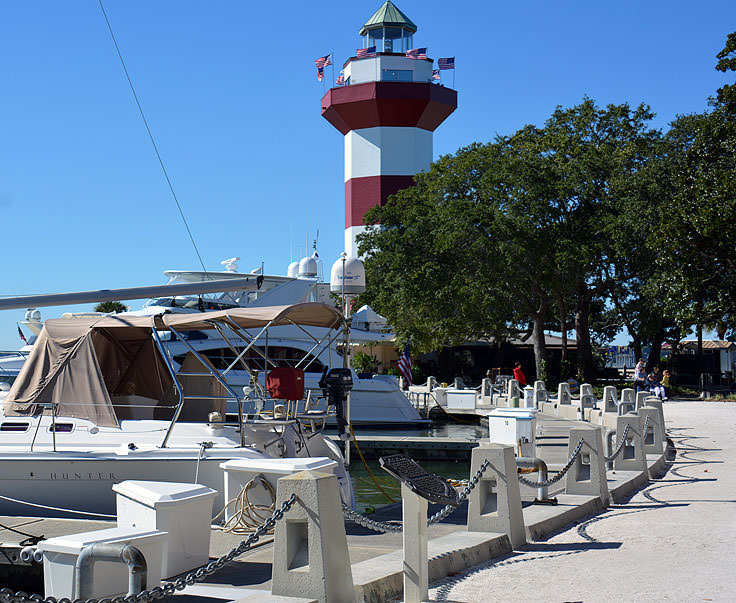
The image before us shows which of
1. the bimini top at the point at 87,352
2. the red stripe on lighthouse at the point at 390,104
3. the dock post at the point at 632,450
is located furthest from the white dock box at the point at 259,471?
the red stripe on lighthouse at the point at 390,104

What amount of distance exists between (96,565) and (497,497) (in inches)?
183

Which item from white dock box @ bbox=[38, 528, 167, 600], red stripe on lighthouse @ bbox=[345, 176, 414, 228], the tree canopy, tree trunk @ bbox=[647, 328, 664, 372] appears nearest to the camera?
white dock box @ bbox=[38, 528, 167, 600]

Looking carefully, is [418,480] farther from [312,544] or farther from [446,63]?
[446,63]

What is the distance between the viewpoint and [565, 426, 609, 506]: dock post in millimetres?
11945

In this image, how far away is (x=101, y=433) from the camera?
13.0m

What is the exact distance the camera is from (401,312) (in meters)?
43.6

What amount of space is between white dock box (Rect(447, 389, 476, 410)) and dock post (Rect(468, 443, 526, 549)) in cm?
2396

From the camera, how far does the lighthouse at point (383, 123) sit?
56344mm

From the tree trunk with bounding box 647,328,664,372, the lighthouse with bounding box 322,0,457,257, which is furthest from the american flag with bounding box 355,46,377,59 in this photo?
the tree trunk with bounding box 647,328,664,372

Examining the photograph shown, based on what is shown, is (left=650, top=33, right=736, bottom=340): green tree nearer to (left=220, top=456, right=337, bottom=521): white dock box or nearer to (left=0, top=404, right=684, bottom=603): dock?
(left=0, top=404, right=684, bottom=603): dock

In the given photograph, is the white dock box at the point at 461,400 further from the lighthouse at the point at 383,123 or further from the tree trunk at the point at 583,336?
the lighthouse at the point at 383,123

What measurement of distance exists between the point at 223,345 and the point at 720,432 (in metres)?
16.6

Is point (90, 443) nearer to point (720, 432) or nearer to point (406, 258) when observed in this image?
point (720, 432)

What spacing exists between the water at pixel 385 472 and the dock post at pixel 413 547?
6.12 metres
